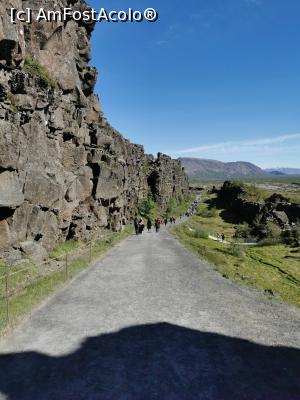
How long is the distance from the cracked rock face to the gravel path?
7.98 m

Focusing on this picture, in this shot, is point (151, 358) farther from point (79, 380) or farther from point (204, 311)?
point (204, 311)

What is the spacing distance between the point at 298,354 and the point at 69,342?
730 centimetres

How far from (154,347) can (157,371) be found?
71.1 inches

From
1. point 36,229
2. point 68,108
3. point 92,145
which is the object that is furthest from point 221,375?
point 92,145

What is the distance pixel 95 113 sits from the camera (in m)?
49.2

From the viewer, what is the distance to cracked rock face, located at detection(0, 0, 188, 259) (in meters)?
24.6

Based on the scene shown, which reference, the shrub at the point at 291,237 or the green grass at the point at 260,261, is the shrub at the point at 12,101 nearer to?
the green grass at the point at 260,261

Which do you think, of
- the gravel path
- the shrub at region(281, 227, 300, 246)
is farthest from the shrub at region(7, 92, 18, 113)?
the shrub at region(281, 227, 300, 246)

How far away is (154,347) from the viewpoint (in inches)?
502

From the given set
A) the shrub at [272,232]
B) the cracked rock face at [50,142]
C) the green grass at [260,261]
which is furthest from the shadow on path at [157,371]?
the shrub at [272,232]

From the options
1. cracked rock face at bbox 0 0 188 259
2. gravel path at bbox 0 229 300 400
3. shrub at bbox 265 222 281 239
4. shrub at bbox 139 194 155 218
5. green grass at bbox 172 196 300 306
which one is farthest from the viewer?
shrub at bbox 139 194 155 218

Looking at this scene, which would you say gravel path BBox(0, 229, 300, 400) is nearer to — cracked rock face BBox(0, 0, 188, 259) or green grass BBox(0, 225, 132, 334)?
green grass BBox(0, 225, 132, 334)

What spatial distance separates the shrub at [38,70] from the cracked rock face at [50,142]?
11cm

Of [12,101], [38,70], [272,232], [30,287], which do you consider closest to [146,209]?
[272,232]
